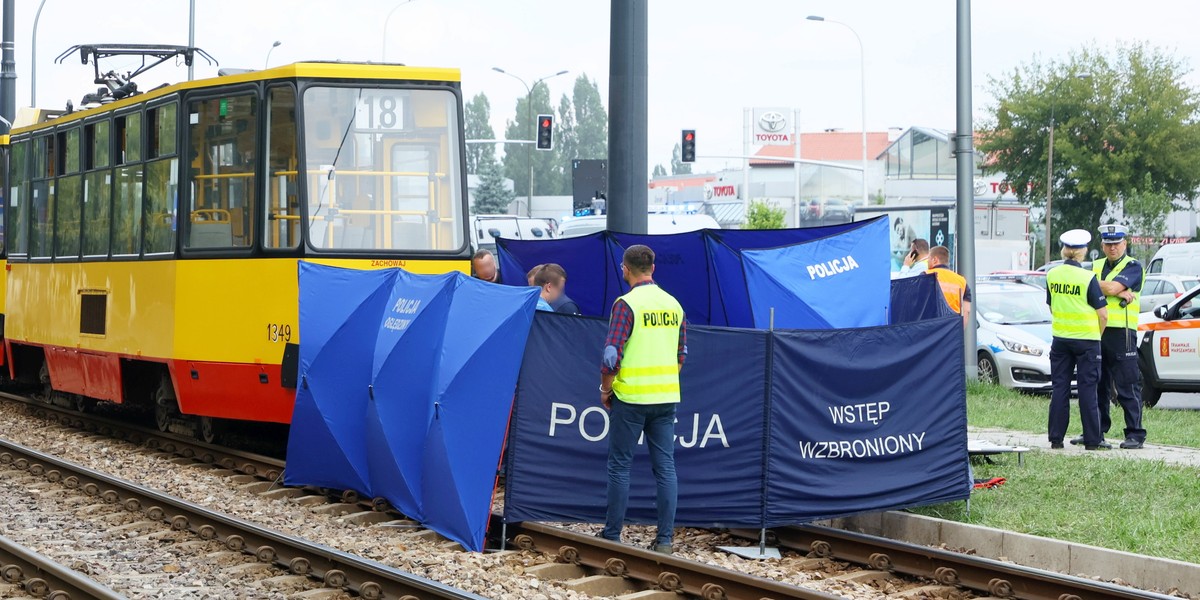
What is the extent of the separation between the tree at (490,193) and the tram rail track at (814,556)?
87975 mm

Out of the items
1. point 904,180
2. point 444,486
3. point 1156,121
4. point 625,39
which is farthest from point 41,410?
point 904,180

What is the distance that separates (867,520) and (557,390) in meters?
2.19

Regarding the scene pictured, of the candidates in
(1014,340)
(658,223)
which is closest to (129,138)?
(1014,340)

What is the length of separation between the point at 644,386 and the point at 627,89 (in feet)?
15.6

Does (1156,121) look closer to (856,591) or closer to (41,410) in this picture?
(41,410)

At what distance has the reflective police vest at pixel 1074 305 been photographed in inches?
498

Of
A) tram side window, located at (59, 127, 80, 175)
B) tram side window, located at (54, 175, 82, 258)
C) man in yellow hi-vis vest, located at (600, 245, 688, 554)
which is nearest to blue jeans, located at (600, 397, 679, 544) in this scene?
man in yellow hi-vis vest, located at (600, 245, 688, 554)

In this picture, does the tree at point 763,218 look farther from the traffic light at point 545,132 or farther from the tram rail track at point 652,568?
the tram rail track at point 652,568

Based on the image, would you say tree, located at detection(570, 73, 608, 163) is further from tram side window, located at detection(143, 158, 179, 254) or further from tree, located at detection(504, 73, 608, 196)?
tram side window, located at detection(143, 158, 179, 254)

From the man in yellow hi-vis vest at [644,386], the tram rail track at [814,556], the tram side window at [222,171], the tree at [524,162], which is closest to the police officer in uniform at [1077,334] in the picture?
the tram rail track at [814,556]

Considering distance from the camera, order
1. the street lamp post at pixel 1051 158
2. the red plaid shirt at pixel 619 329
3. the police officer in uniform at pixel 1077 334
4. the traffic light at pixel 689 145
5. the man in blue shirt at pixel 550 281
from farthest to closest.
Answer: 1. the street lamp post at pixel 1051 158
2. the traffic light at pixel 689 145
3. the police officer in uniform at pixel 1077 334
4. the man in blue shirt at pixel 550 281
5. the red plaid shirt at pixel 619 329

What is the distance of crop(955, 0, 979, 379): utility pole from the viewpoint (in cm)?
1798

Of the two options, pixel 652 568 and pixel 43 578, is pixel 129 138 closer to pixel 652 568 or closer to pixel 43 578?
pixel 43 578

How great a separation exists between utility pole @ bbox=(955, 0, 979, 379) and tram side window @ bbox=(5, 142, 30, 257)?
10.5 m
